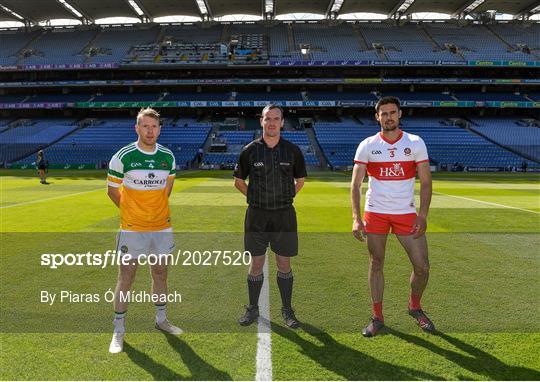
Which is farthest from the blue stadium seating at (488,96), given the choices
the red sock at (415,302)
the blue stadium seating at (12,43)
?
the blue stadium seating at (12,43)

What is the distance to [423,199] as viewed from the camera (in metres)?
3.97

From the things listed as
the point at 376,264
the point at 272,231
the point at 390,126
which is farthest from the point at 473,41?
the point at 272,231

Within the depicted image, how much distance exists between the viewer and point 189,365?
3289mm

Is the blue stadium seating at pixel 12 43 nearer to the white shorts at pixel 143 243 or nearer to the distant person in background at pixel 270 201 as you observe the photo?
the white shorts at pixel 143 243

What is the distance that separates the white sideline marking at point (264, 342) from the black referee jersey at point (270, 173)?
133 cm

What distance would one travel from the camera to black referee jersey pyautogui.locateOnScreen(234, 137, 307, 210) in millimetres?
4215

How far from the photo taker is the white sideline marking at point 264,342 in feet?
10.5

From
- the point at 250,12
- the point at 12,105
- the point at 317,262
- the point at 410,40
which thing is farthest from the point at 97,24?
the point at 317,262

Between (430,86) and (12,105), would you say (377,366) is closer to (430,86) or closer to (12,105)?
(430,86)

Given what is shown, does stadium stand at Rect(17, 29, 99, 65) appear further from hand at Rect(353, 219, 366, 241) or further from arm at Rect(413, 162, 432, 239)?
arm at Rect(413, 162, 432, 239)

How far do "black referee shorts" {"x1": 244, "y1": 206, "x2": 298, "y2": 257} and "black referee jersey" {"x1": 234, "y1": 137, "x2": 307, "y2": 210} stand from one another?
8 centimetres

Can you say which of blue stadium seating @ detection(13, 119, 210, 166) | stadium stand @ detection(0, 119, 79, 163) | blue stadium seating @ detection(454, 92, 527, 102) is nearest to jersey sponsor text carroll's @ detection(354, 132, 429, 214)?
blue stadium seating @ detection(13, 119, 210, 166)

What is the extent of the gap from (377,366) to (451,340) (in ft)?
3.32

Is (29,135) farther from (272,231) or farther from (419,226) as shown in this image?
(419,226)
